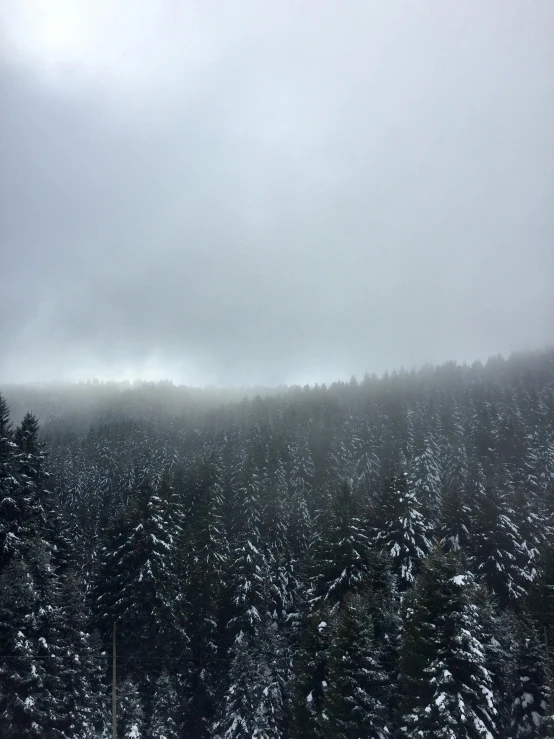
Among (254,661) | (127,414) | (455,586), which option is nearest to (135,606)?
(254,661)

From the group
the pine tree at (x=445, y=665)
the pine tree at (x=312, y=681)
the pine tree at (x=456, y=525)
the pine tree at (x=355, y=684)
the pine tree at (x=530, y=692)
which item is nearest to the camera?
the pine tree at (x=445, y=665)

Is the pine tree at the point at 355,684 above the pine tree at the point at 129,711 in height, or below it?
above

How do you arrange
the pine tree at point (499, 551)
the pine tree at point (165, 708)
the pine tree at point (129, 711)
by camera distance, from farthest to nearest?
the pine tree at point (499, 551) → the pine tree at point (165, 708) → the pine tree at point (129, 711)

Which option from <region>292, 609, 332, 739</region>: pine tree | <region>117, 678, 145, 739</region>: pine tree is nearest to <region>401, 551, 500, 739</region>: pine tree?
<region>292, 609, 332, 739</region>: pine tree

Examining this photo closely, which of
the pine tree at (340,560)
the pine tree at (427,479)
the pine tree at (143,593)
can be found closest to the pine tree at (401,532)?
the pine tree at (340,560)

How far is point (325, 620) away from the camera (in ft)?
95.1

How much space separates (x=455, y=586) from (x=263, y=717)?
15680mm

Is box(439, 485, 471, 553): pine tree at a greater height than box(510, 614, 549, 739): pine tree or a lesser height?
greater

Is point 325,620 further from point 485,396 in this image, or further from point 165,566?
point 485,396

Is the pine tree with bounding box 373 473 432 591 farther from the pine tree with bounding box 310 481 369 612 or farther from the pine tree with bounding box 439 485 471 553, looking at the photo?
the pine tree with bounding box 439 485 471 553

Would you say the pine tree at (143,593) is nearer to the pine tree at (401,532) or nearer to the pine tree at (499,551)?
the pine tree at (401,532)

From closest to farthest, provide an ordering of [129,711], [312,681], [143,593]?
[312,681], [129,711], [143,593]

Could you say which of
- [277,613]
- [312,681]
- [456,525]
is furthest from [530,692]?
[277,613]

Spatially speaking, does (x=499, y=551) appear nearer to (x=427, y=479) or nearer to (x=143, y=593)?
(x=427, y=479)
